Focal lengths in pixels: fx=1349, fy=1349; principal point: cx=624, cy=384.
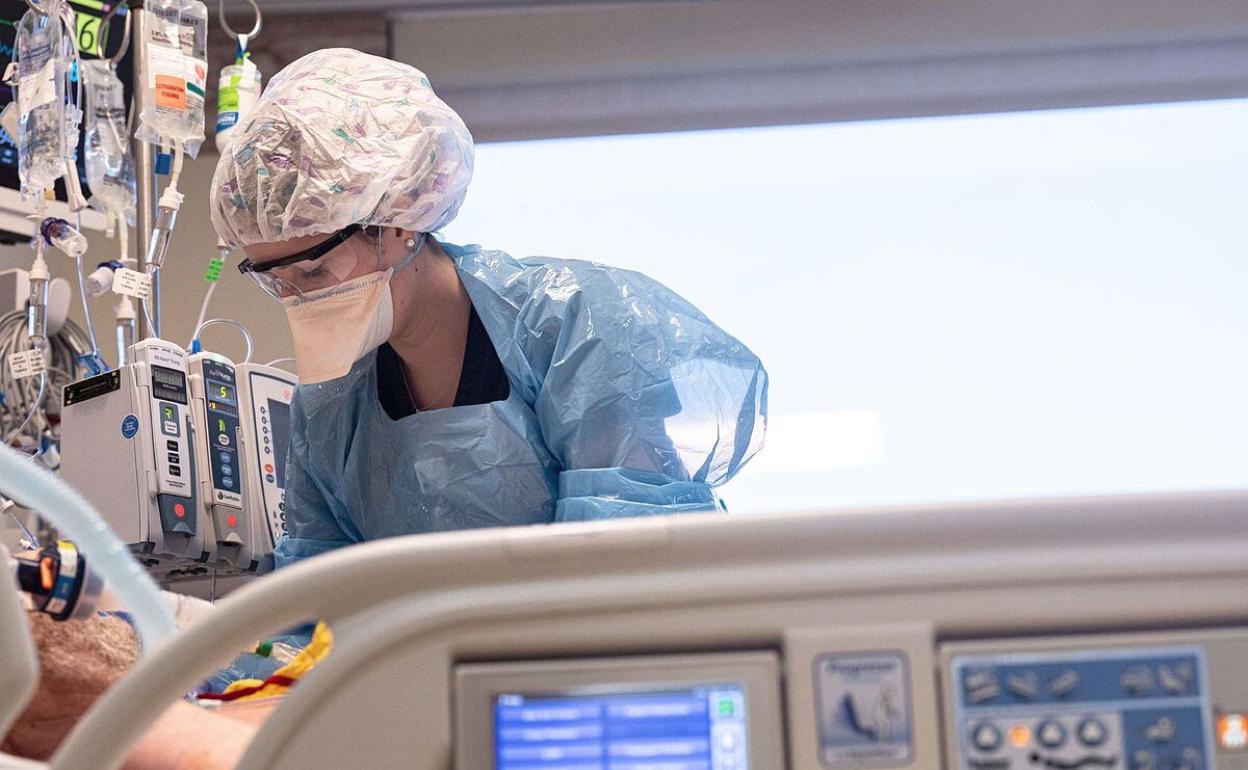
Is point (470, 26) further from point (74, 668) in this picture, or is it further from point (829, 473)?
point (74, 668)

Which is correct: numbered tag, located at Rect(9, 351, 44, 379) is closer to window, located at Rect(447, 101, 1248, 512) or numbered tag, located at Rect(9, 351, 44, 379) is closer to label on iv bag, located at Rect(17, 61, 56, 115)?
label on iv bag, located at Rect(17, 61, 56, 115)

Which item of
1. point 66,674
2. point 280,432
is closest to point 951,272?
point 280,432

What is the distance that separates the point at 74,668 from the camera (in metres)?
1.04

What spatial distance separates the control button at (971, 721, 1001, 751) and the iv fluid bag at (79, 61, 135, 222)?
2.57 m

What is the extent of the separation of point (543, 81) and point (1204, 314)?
2333 millimetres

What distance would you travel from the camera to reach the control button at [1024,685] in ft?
2.11

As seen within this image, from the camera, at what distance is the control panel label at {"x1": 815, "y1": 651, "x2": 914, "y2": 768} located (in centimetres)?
65

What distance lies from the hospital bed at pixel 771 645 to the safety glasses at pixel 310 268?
1412 mm

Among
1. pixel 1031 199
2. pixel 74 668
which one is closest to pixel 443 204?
pixel 74 668

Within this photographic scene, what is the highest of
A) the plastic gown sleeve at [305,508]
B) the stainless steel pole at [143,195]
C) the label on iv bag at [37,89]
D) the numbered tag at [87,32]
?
the numbered tag at [87,32]

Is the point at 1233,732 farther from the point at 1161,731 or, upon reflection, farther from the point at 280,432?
the point at 280,432

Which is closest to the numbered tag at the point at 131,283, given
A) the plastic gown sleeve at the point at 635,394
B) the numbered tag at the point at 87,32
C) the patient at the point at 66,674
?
the numbered tag at the point at 87,32

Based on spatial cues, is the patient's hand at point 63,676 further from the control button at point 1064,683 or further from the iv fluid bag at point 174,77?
the iv fluid bag at point 174,77

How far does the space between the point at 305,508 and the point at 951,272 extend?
9.27 ft
